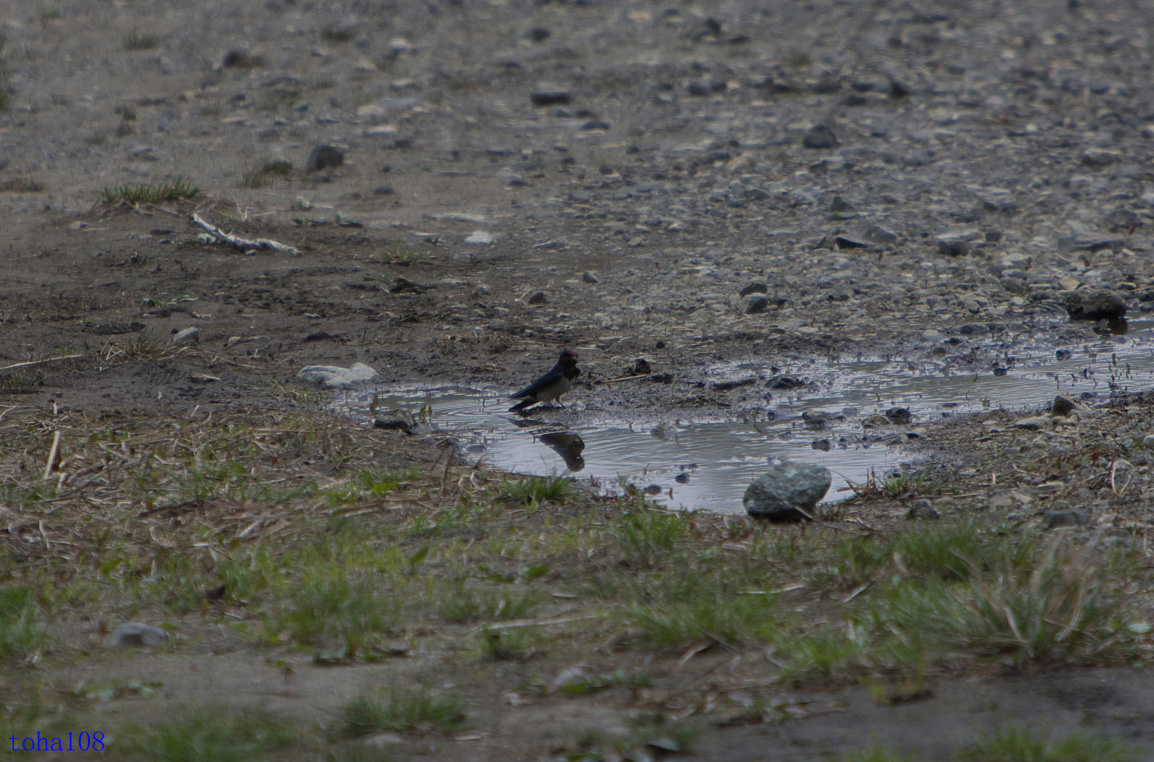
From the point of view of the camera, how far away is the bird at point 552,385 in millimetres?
5898

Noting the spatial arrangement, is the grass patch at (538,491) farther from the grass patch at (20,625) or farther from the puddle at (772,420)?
the grass patch at (20,625)

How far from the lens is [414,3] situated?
52.1ft

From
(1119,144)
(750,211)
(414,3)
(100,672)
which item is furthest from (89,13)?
(100,672)

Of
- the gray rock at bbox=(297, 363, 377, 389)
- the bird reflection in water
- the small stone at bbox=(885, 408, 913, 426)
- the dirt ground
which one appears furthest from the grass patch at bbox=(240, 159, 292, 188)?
the small stone at bbox=(885, 408, 913, 426)

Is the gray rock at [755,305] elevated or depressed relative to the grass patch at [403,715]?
elevated

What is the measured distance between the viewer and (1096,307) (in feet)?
23.6

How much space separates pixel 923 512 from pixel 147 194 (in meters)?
6.49

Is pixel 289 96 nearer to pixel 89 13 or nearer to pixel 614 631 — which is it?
pixel 89 13

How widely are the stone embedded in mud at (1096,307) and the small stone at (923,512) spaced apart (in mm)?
3318

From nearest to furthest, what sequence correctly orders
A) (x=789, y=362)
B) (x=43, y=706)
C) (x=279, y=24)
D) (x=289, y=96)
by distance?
(x=43, y=706)
(x=789, y=362)
(x=289, y=96)
(x=279, y=24)

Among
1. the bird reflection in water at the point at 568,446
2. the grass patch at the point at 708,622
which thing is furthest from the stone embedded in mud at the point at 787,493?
the bird reflection in water at the point at 568,446

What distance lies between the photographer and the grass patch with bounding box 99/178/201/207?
8.98 m

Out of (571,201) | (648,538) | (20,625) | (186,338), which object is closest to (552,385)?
(648,538)

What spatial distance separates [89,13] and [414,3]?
3.92 m
